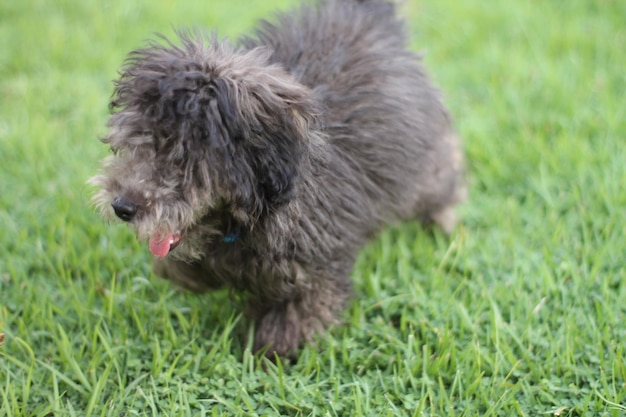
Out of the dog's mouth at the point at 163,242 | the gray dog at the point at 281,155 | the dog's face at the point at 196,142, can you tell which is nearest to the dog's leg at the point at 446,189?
the gray dog at the point at 281,155

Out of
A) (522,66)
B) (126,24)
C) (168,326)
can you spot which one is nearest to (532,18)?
Answer: (522,66)

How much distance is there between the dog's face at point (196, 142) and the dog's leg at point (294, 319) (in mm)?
690

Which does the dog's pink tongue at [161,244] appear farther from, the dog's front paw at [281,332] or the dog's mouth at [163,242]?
the dog's front paw at [281,332]

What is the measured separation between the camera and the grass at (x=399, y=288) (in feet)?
8.78

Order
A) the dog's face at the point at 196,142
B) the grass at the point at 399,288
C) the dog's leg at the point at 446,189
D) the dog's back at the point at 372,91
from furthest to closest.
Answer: the dog's leg at the point at 446,189
the dog's back at the point at 372,91
the grass at the point at 399,288
the dog's face at the point at 196,142

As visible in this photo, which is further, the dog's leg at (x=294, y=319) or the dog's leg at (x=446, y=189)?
the dog's leg at (x=446, y=189)

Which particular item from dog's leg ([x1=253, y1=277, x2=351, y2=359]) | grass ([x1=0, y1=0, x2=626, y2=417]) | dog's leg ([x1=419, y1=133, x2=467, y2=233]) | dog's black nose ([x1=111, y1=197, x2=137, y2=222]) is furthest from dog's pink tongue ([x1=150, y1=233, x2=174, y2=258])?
dog's leg ([x1=419, y1=133, x2=467, y2=233])

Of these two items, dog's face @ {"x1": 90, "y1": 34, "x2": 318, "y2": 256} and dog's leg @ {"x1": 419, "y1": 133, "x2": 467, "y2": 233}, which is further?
dog's leg @ {"x1": 419, "y1": 133, "x2": 467, "y2": 233}

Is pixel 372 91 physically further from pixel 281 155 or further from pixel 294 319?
pixel 294 319

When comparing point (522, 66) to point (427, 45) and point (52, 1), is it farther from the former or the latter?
point (52, 1)

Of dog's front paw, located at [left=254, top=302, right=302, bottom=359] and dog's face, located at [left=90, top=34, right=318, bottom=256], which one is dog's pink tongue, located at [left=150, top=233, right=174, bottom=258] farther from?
dog's front paw, located at [left=254, top=302, right=302, bottom=359]

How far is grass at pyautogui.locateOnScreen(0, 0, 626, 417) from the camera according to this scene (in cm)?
268

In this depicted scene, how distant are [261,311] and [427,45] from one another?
3.25 m

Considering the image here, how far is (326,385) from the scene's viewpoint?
9.13 feet
